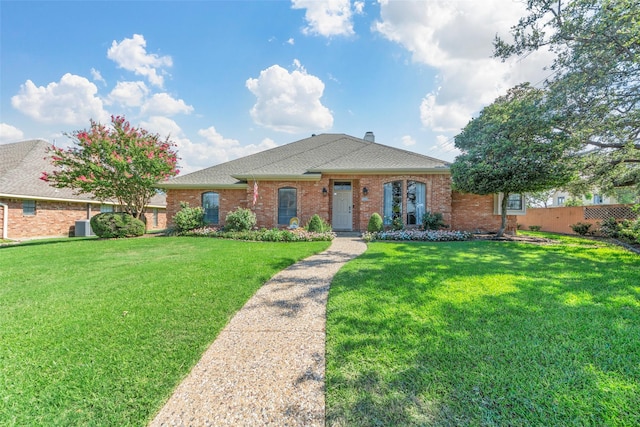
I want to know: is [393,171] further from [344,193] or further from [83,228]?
[83,228]

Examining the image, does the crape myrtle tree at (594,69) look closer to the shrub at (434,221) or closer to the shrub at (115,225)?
the shrub at (434,221)

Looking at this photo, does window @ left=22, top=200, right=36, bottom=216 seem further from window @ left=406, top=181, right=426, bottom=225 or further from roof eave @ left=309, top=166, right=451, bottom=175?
window @ left=406, top=181, right=426, bottom=225

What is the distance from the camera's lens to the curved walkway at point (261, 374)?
1885 mm

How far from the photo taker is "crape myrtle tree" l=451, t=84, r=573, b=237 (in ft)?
27.2

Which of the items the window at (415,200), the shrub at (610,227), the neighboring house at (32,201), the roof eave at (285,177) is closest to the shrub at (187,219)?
the roof eave at (285,177)

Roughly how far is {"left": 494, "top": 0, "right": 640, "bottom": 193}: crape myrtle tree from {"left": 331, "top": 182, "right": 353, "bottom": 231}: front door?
772 centimetres

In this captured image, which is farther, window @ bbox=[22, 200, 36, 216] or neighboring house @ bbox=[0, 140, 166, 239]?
window @ bbox=[22, 200, 36, 216]

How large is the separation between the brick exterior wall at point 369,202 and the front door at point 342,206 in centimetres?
22

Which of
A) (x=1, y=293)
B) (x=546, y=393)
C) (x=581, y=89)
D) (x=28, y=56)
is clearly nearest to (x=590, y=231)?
(x=581, y=89)

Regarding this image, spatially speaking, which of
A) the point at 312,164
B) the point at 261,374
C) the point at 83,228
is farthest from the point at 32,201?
the point at 261,374

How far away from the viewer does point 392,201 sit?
1248 cm

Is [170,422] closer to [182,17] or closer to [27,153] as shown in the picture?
[182,17]

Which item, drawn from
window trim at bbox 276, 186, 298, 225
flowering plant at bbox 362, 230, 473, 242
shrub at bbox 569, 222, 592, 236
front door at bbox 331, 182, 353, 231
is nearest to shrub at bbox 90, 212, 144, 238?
window trim at bbox 276, 186, 298, 225

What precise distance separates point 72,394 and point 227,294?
2129mm
